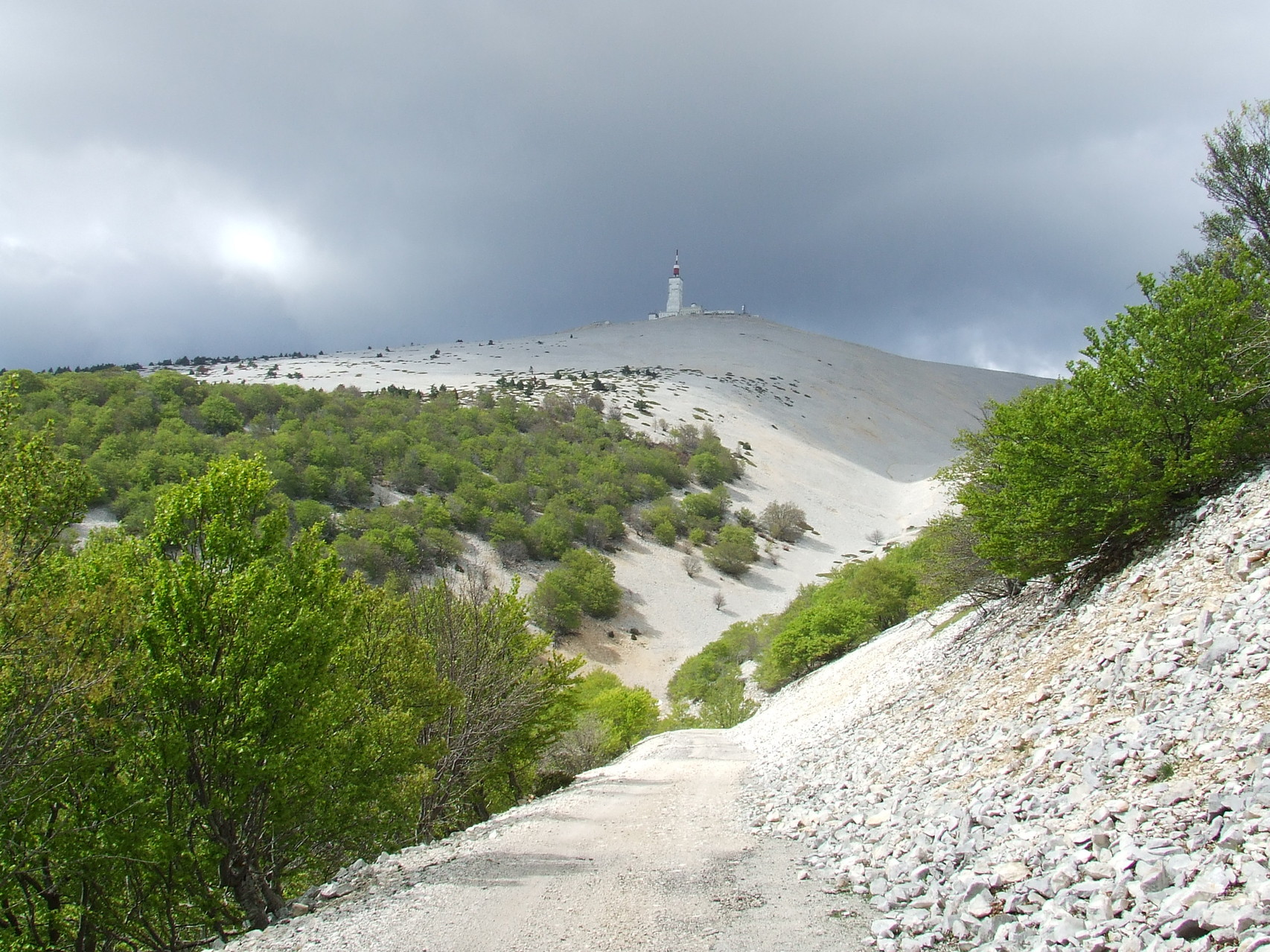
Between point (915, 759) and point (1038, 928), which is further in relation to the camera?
point (915, 759)

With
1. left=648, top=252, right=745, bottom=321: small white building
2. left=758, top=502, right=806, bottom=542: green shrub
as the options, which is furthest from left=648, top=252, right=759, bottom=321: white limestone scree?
left=758, top=502, right=806, bottom=542: green shrub

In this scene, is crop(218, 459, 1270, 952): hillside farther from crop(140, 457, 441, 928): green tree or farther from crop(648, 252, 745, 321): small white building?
crop(648, 252, 745, 321): small white building

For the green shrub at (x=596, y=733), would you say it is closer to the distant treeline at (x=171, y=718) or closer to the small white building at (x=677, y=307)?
the distant treeline at (x=171, y=718)

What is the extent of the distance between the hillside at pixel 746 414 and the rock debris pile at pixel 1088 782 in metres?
29.6

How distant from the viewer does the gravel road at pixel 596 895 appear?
6.75m

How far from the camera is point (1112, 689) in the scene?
798cm

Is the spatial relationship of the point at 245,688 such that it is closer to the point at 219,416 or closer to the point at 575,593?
the point at 575,593

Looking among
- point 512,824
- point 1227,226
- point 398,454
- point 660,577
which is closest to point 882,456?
point 660,577

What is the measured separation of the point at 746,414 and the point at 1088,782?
8622 centimetres

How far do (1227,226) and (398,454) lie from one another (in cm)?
5098

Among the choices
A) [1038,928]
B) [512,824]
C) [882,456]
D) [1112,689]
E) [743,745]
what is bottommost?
[743,745]

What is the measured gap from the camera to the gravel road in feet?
22.2

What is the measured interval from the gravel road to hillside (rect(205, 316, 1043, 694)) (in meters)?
28.7

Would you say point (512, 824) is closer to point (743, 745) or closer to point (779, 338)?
point (743, 745)
